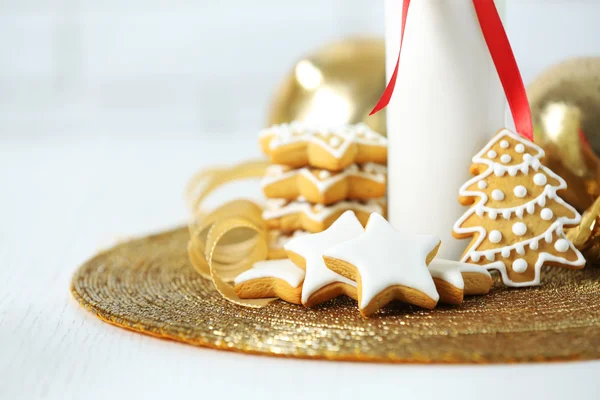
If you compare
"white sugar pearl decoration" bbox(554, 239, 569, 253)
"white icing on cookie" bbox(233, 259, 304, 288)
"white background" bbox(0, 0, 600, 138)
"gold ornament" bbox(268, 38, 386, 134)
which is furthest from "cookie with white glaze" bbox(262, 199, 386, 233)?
"white background" bbox(0, 0, 600, 138)

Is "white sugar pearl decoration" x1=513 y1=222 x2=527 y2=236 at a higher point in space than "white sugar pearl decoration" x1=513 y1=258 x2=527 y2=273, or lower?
higher

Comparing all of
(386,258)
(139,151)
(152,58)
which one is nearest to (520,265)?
(386,258)

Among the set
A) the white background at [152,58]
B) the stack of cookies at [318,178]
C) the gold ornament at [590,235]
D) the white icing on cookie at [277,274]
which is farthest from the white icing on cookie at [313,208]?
the white background at [152,58]

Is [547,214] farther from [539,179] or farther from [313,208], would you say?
[313,208]

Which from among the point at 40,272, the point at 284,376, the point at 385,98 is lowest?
the point at 40,272

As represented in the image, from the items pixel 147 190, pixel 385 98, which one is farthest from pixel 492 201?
pixel 147 190

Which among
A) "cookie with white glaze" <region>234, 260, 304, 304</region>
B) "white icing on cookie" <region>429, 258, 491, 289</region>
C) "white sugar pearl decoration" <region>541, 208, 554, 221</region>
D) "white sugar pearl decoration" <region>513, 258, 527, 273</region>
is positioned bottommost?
"cookie with white glaze" <region>234, 260, 304, 304</region>

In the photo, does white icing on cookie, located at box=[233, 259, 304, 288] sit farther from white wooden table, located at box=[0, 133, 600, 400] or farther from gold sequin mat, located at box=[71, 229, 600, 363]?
white wooden table, located at box=[0, 133, 600, 400]

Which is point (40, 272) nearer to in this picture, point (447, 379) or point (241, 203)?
point (241, 203)
